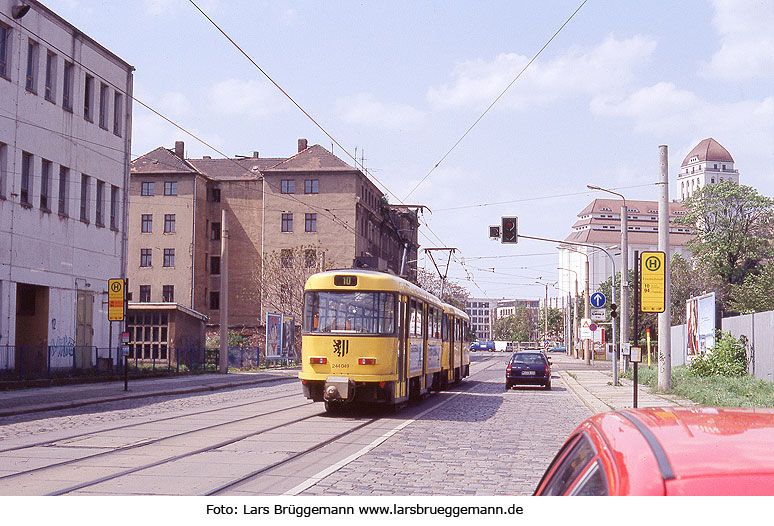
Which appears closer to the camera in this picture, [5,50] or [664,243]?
[664,243]

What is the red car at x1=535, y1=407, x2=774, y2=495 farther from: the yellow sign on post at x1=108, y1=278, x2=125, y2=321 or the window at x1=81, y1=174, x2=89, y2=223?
the window at x1=81, y1=174, x2=89, y2=223

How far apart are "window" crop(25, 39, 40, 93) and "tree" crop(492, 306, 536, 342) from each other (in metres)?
129

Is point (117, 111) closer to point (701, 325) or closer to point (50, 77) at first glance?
point (50, 77)

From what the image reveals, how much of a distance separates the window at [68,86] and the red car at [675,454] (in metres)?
34.9

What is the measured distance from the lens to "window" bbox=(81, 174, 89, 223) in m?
36.6

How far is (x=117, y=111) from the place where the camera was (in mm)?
39562

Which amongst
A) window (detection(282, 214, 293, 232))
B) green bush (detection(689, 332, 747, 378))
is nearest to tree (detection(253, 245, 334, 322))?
window (detection(282, 214, 293, 232))

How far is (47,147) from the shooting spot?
33.6 meters

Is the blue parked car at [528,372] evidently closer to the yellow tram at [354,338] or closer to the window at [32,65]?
the yellow tram at [354,338]

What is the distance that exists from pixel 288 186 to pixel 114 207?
122 ft

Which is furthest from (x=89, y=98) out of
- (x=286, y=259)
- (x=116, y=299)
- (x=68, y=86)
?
(x=286, y=259)
